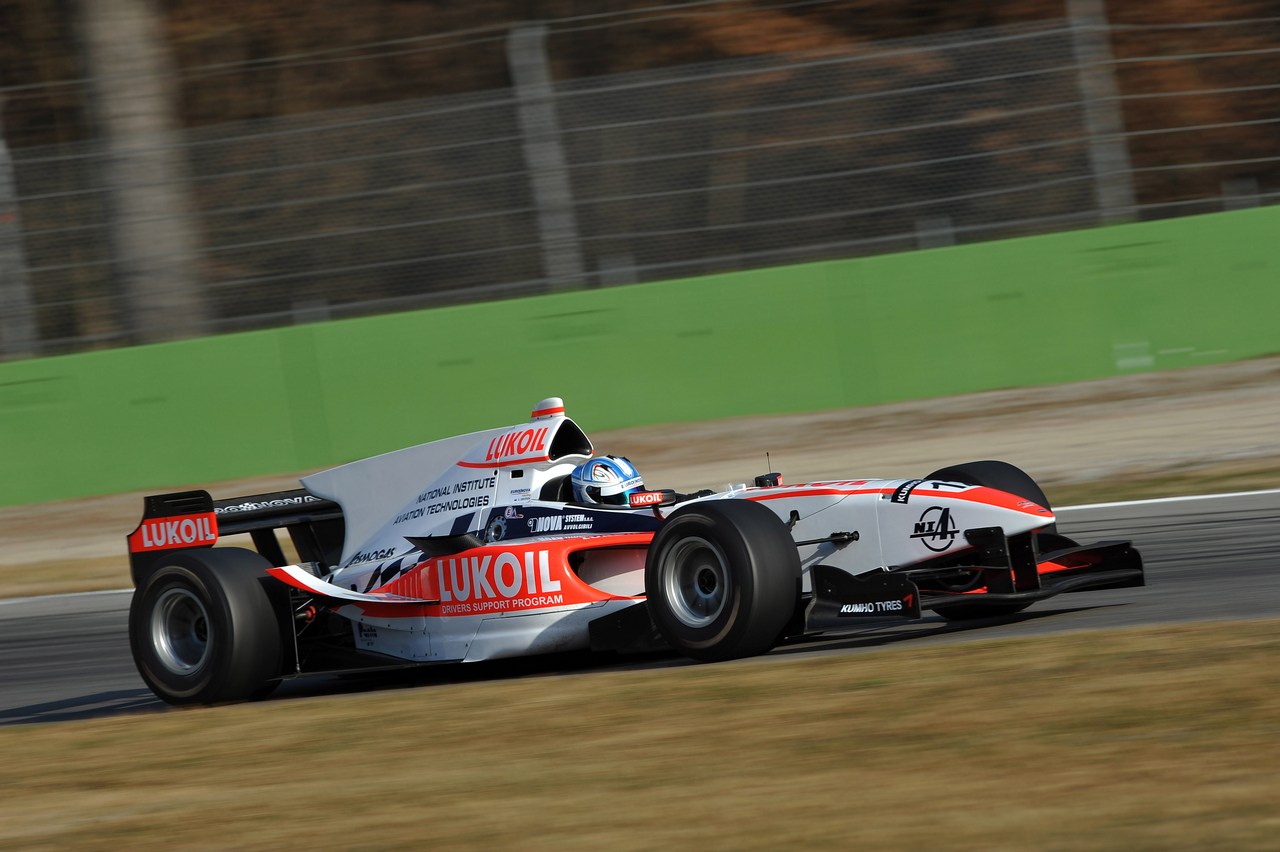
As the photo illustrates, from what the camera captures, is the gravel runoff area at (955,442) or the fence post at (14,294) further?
the fence post at (14,294)

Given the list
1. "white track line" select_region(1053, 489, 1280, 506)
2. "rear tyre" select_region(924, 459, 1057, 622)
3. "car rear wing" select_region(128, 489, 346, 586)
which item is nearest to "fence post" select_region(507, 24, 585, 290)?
"white track line" select_region(1053, 489, 1280, 506)

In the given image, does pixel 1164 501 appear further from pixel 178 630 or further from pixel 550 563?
pixel 178 630

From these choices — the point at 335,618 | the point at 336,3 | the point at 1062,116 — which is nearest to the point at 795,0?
the point at 336,3

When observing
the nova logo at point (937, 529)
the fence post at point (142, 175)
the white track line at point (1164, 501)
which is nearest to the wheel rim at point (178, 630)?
the nova logo at point (937, 529)

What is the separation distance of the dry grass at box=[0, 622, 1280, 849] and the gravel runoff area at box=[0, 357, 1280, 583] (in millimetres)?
6145

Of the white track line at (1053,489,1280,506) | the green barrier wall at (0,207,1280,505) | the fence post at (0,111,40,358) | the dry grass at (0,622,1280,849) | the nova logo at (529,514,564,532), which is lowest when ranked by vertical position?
the dry grass at (0,622,1280,849)

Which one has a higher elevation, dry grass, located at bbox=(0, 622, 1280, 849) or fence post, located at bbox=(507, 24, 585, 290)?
fence post, located at bbox=(507, 24, 585, 290)

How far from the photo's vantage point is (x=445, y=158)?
15.8 meters

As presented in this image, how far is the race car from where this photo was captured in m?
6.79

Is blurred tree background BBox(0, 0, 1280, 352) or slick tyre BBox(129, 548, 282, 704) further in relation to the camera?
blurred tree background BBox(0, 0, 1280, 352)

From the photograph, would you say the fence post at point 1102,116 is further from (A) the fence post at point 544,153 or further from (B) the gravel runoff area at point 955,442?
(A) the fence post at point 544,153

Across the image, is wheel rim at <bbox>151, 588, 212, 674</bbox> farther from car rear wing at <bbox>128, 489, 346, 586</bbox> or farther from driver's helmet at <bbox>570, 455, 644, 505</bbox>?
driver's helmet at <bbox>570, 455, 644, 505</bbox>

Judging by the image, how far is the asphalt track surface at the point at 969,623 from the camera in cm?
732

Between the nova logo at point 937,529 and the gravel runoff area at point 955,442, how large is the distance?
5.58 meters
